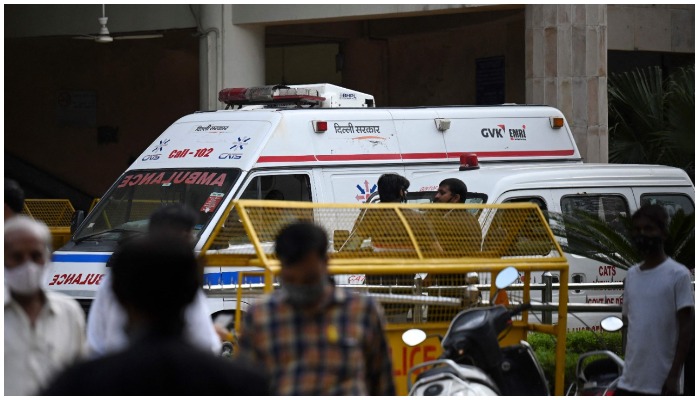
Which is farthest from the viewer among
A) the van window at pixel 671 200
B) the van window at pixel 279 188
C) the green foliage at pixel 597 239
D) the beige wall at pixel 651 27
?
the beige wall at pixel 651 27

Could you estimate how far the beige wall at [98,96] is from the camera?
2386 centimetres

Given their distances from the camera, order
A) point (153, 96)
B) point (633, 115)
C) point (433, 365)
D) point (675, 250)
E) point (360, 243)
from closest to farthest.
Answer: point (433, 365) → point (360, 243) → point (675, 250) → point (633, 115) → point (153, 96)

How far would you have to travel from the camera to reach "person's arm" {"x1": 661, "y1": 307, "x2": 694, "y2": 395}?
589cm

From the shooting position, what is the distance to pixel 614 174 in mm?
10938

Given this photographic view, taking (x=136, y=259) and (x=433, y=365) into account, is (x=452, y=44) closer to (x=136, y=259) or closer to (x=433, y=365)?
(x=433, y=365)

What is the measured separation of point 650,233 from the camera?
6.01 meters

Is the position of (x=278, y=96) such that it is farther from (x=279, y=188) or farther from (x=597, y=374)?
(x=597, y=374)

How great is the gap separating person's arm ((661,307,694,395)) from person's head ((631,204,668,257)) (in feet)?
1.10

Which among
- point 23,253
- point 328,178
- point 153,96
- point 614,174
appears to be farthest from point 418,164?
point 153,96

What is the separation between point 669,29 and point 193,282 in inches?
740

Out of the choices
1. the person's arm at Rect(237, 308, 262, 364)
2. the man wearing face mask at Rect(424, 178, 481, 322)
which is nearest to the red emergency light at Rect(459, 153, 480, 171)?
the man wearing face mask at Rect(424, 178, 481, 322)

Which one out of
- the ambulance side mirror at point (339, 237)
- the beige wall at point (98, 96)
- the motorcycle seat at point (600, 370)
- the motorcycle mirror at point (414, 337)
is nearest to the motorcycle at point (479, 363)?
the motorcycle mirror at point (414, 337)

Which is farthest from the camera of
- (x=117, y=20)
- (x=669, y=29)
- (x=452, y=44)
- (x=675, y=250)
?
(x=452, y=44)

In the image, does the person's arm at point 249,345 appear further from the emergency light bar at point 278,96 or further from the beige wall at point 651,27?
the beige wall at point 651,27
